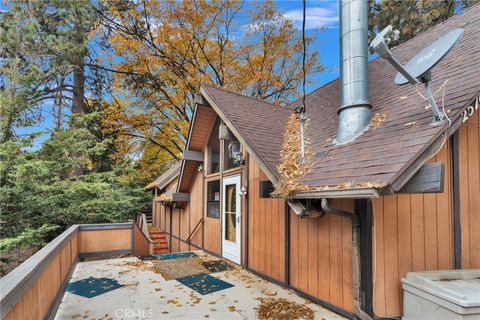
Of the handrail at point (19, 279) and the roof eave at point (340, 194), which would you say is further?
the roof eave at point (340, 194)

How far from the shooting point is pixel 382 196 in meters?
3.52

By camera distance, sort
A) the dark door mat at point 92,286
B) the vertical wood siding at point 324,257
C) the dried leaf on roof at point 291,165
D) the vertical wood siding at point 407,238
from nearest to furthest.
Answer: the vertical wood siding at point 407,238 < the vertical wood siding at point 324,257 < the dried leaf on roof at point 291,165 < the dark door mat at point 92,286

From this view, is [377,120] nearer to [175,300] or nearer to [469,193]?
[469,193]

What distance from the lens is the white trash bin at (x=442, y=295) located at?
279 cm

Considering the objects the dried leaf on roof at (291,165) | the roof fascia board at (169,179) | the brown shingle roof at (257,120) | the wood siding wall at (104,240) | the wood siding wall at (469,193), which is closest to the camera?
the wood siding wall at (469,193)

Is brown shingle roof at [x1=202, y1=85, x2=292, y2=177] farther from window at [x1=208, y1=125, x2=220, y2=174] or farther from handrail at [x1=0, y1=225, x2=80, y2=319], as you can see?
handrail at [x1=0, y1=225, x2=80, y2=319]

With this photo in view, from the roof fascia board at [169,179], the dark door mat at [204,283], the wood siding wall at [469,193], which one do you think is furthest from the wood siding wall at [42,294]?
the roof fascia board at [169,179]

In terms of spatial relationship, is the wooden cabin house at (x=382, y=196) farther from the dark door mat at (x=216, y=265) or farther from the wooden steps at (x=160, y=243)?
the wooden steps at (x=160, y=243)

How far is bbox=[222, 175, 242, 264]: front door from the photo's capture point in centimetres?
709

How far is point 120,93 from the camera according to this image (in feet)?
47.9

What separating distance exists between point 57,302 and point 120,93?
11943 mm

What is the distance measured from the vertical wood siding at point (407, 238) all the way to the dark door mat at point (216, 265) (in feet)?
12.5

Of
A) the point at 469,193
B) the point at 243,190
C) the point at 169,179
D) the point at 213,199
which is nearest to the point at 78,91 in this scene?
the point at 169,179

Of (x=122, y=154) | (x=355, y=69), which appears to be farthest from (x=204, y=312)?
(x=122, y=154)
